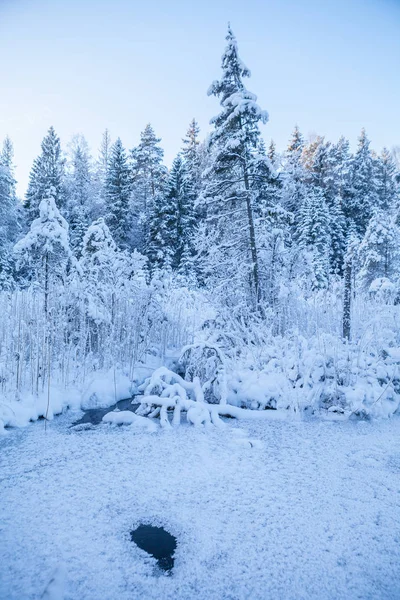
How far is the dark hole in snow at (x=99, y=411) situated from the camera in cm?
453

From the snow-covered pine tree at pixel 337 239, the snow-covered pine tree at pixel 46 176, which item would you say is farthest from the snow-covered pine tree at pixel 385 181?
the snow-covered pine tree at pixel 46 176

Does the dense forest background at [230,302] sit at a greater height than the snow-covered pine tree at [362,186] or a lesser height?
lesser

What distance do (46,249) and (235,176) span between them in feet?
18.7

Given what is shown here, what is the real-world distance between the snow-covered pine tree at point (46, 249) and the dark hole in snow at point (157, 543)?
14.1 ft

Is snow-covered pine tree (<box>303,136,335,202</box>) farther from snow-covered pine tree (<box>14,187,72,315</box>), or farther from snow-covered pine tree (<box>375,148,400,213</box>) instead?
snow-covered pine tree (<box>14,187,72,315</box>)

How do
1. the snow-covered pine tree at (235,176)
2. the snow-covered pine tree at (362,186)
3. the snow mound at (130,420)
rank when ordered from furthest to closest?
the snow-covered pine tree at (362,186)
the snow-covered pine tree at (235,176)
the snow mound at (130,420)

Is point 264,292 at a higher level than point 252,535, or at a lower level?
higher

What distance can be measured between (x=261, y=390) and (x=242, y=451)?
1.60 meters

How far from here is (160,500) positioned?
265 centimetres

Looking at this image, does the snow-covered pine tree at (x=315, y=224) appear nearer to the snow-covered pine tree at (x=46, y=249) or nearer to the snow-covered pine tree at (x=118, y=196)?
the snow-covered pine tree at (x=118, y=196)

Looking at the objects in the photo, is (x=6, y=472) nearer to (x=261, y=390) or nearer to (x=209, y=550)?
(x=209, y=550)

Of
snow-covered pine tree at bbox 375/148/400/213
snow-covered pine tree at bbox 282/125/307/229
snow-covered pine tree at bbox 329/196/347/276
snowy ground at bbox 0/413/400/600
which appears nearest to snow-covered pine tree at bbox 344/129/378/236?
snow-covered pine tree at bbox 375/148/400/213

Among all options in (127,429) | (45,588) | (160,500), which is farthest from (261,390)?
(45,588)

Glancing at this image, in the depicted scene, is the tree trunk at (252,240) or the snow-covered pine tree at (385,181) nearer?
the tree trunk at (252,240)
